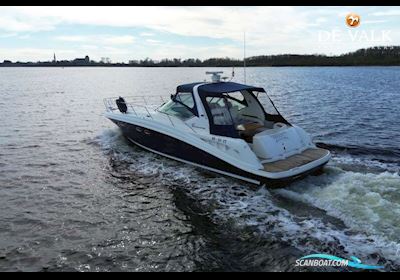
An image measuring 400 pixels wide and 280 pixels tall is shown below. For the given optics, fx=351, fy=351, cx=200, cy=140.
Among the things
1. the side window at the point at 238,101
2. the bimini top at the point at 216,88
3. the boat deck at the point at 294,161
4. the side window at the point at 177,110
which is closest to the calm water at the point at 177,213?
the boat deck at the point at 294,161

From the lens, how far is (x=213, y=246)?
278 inches

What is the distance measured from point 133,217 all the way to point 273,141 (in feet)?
15.2

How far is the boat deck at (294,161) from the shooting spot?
959 centimetres

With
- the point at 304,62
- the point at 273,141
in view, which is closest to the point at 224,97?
the point at 273,141

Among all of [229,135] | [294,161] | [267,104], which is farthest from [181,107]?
[294,161]

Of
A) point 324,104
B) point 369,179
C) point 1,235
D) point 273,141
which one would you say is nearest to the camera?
point 1,235

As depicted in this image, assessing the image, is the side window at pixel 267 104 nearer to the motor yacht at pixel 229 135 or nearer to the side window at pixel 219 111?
the motor yacht at pixel 229 135

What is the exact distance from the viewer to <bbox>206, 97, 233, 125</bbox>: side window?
11242 mm

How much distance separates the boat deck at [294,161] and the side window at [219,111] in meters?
2.08

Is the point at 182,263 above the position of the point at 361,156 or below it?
below

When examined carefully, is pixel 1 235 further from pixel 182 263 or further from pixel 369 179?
pixel 369 179
